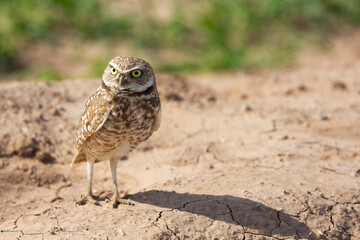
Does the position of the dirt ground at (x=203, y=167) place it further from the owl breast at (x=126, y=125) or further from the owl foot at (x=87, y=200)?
the owl breast at (x=126, y=125)

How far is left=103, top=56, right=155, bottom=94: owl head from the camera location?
3.68 meters

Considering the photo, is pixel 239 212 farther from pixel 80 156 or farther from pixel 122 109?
pixel 80 156

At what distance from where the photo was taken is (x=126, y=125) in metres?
3.89

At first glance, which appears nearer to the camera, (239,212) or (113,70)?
(113,70)

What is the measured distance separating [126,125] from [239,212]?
1224mm

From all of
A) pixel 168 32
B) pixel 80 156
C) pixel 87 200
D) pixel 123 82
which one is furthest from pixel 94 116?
pixel 168 32

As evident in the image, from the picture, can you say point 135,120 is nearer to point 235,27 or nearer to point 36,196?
point 36,196

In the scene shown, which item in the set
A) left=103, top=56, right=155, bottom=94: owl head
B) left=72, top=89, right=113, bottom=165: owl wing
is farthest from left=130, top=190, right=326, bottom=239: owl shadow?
left=103, top=56, right=155, bottom=94: owl head

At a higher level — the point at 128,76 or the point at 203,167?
the point at 128,76

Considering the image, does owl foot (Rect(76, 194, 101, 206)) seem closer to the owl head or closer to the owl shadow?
the owl shadow

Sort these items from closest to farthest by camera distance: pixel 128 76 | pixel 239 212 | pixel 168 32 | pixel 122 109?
pixel 128 76 < pixel 122 109 < pixel 239 212 < pixel 168 32

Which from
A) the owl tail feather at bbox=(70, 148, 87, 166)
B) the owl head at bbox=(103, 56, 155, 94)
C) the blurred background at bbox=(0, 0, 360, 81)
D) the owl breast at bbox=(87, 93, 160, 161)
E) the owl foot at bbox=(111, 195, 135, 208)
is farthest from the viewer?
the blurred background at bbox=(0, 0, 360, 81)

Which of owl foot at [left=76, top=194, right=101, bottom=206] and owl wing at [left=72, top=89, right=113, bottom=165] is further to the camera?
owl foot at [left=76, top=194, right=101, bottom=206]

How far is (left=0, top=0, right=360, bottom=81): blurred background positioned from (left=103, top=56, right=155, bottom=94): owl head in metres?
5.46
